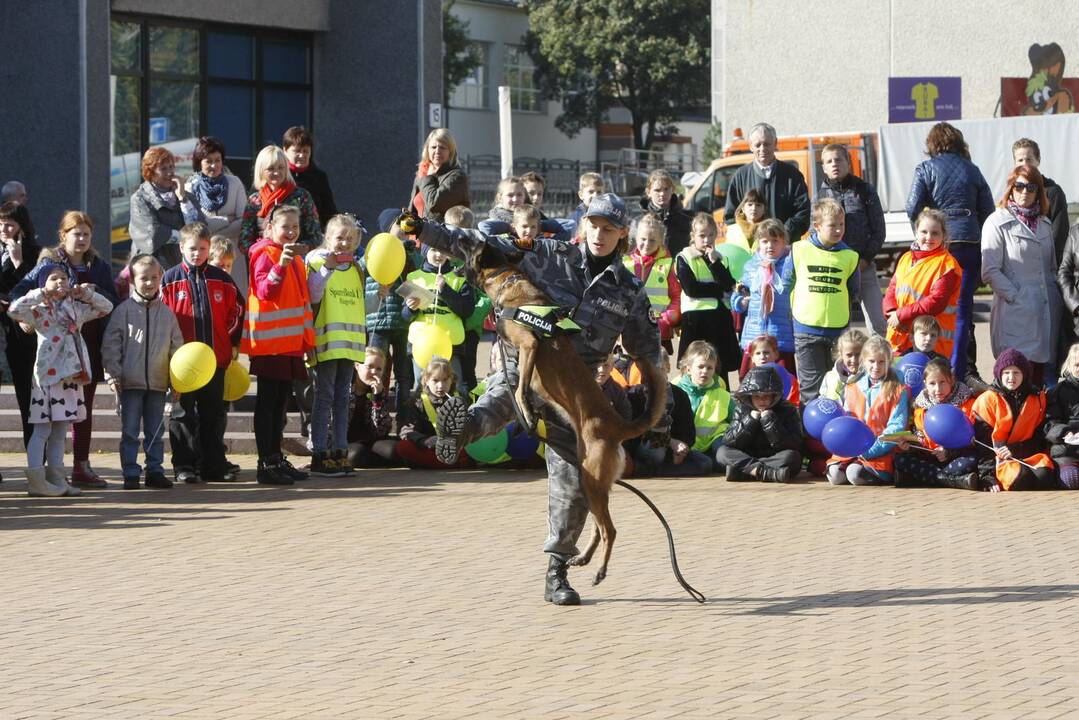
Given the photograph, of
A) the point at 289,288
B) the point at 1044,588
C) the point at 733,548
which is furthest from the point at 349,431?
the point at 1044,588

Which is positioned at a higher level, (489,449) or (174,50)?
(174,50)

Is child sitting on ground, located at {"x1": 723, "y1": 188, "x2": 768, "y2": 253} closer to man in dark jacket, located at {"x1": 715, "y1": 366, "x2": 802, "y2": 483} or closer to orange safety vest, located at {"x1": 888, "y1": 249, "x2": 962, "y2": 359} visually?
orange safety vest, located at {"x1": 888, "y1": 249, "x2": 962, "y2": 359}

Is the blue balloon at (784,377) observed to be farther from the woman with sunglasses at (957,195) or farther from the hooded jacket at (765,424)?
the woman with sunglasses at (957,195)

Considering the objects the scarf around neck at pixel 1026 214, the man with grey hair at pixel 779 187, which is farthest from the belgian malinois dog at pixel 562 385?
the man with grey hair at pixel 779 187

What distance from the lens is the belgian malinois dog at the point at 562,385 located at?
7.93 metres

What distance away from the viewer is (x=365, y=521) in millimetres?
10633

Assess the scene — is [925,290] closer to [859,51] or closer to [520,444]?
[520,444]

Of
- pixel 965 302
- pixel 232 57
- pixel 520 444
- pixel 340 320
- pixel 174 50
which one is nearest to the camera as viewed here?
pixel 340 320

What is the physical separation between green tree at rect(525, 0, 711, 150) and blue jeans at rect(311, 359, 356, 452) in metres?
52.8

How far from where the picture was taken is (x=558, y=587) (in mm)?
8141

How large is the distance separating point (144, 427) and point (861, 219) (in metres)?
5.99

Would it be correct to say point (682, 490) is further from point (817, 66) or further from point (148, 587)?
point (817, 66)

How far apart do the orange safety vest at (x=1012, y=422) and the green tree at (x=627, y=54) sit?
175 ft

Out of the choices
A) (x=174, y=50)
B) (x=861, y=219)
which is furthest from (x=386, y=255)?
(x=174, y=50)
